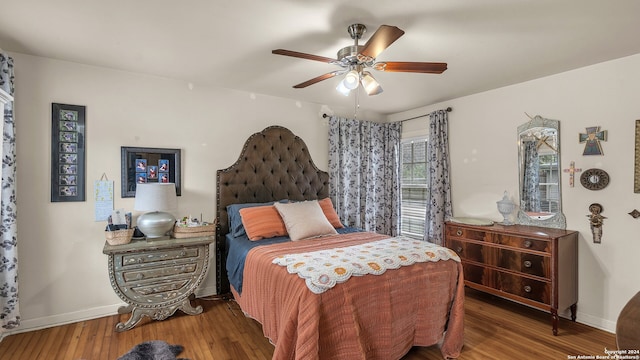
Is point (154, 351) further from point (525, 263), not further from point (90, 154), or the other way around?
point (525, 263)

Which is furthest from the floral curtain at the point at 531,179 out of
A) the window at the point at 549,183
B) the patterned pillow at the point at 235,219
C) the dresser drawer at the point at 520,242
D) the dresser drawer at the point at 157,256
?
the dresser drawer at the point at 157,256

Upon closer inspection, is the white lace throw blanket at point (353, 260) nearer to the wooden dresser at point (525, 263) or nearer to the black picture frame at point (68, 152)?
the wooden dresser at point (525, 263)

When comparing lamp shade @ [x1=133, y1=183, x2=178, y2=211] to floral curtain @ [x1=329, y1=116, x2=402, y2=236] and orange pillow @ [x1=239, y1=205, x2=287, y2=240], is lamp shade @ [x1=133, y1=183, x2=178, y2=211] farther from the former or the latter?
floral curtain @ [x1=329, y1=116, x2=402, y2=236]

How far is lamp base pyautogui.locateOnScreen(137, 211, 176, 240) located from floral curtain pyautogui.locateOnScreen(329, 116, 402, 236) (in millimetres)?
2137

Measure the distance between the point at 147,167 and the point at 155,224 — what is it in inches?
26.2

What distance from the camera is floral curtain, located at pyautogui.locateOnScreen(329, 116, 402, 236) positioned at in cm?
432

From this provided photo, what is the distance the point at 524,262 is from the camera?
2.87 m

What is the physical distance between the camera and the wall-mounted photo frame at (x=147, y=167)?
9.99ft

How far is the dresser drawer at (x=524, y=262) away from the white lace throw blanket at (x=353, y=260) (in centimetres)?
93

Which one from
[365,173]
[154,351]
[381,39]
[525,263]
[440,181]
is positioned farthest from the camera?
[365,173]

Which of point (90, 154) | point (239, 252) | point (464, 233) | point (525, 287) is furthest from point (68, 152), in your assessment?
point (525, 287)

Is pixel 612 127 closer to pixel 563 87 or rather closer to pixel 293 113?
pixel 563 87

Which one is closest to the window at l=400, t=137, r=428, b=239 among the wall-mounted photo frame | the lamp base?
the wall-mounted photo frame

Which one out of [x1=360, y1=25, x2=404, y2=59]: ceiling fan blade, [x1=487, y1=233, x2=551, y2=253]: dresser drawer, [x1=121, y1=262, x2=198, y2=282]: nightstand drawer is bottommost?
[x1=121, y1=262, x2=198, y2=282]: nightstand drawer
